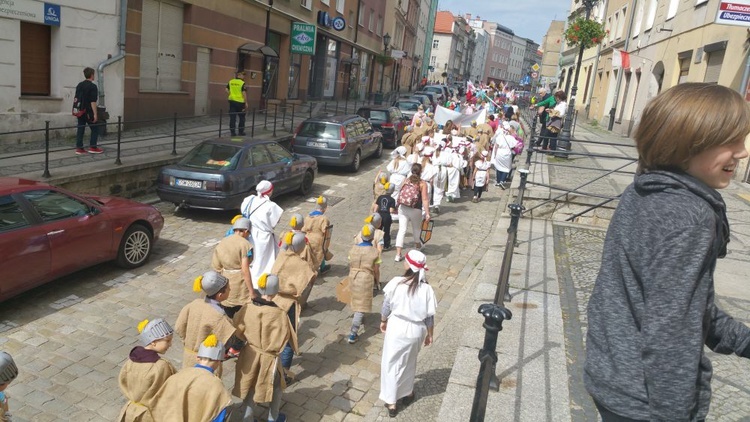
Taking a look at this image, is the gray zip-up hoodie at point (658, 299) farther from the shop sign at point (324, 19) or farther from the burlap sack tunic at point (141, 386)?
the shop sign at point (324, 19)

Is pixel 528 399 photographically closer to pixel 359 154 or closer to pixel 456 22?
pixel 359 154

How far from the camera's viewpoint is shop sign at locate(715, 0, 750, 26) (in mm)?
10523

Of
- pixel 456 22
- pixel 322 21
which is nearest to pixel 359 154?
pixel 322 21

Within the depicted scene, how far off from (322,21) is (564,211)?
21.7 metres

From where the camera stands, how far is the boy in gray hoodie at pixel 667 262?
1539 millimetres

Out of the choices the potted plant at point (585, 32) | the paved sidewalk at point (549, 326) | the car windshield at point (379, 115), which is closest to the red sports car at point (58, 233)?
the paved sidewalk at point (549, 326)

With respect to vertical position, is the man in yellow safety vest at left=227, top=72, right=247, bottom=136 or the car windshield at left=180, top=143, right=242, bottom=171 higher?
the man in yellow safety vest at left=227, top=72, right=247, bottom=136

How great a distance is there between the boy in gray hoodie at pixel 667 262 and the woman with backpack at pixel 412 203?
7.71 m

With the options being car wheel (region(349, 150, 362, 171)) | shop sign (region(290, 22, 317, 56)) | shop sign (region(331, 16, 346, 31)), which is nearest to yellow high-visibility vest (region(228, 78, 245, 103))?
car wheel (region(349, 150, 362, 171))

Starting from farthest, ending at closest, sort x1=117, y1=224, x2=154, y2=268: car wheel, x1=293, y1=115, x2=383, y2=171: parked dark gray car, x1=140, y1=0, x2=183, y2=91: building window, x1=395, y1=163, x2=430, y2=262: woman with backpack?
1. x1=140, y1=0, x2=183, y2=91: building window
2. x1=293, y1=115, x2=383, y2=171: parked dark gray car
3. x1=395, y1=163, x2=430, y2=262: woman with backpack
4. x1=117, y1=224, x2=154, y2=268: car wheel

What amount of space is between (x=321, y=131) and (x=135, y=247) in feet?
27.9

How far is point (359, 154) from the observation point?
16.8 metres

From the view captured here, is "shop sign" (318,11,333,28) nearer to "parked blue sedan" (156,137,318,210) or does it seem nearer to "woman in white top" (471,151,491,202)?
"woman in white top" (471,151,491,202)

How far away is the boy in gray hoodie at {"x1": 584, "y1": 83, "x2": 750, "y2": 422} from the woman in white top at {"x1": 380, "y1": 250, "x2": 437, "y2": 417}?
3.24 metres
